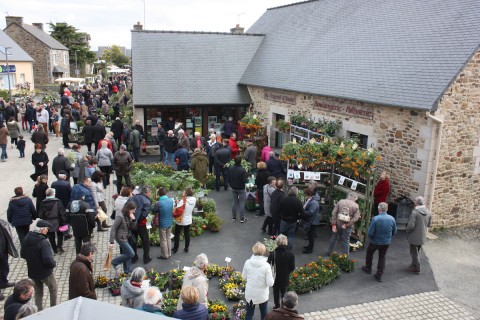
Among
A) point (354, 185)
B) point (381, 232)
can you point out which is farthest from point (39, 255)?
point (354, 185)

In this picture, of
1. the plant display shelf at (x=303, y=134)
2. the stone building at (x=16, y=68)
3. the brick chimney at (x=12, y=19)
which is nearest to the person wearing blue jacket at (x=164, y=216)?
the plant display shelf at (x=303, y=134)

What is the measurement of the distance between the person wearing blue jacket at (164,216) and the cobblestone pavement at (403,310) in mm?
3346

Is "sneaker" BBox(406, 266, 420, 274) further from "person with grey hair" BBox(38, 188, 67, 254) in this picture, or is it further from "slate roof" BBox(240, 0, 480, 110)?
"person with grey hair" BBox(38, 188, 67, 254)

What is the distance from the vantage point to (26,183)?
45.5 feet

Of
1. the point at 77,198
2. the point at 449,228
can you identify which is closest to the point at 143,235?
the point at 77,198

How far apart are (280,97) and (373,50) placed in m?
4.44

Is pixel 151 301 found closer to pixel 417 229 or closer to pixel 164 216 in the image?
pixel 164 216

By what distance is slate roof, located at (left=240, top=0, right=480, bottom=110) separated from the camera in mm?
10344

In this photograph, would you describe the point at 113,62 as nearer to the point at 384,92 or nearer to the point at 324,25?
the point at 324,25

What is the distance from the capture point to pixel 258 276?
619 centimetres

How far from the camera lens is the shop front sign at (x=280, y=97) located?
15766mm

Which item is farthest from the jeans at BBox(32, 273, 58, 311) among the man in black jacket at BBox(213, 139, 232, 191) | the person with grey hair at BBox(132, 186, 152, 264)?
the man in black jacket at BBox(213, 139, 232, 191)

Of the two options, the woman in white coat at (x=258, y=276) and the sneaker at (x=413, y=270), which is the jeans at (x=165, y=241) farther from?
the sneaker at (x=413, y=270)

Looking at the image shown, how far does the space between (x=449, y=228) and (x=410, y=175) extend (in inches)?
76.2
